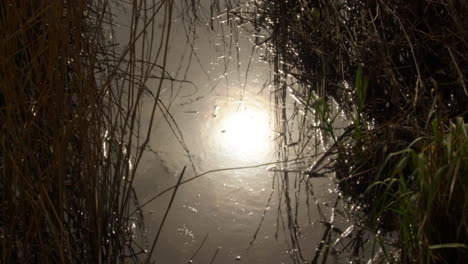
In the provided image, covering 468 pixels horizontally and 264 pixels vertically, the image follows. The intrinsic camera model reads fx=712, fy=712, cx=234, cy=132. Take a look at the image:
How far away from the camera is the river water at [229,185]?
180cm

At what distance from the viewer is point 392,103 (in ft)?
6.47

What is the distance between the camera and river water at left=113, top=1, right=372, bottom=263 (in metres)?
1.80

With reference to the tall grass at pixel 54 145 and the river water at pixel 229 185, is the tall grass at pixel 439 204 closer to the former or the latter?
the river water at pixel 229 185

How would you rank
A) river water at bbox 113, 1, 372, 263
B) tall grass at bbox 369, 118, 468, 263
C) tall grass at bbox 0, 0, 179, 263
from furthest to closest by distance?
river water at bbox 113, 1, 372, 263 → tall grass at bbox 369, 118, 468, 263 → tall grass at bbox 0, 0, 179, 263

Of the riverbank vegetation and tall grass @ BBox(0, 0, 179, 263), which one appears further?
the riverbank vegetation

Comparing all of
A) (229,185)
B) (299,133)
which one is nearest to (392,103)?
(299,133)

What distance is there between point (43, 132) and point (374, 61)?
1.02m

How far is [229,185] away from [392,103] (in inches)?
20.0

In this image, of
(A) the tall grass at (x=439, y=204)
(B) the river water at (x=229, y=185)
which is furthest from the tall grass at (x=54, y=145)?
(A) the tall grass at (x=439, y=204)

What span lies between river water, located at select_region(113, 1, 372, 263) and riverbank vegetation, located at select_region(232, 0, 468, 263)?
0.26ft

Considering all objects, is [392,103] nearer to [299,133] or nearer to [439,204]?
[299,133]

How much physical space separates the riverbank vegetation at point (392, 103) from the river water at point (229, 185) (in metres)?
0.08

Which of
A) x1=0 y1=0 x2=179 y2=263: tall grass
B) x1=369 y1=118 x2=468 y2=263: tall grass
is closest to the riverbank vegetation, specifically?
x1=369 y1=118 x2=468 y2=263: tall grass

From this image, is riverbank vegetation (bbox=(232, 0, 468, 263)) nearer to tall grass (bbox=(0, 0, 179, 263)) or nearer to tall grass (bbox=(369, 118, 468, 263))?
→ tall grass (bbox=(369, 118, 468, 263))
